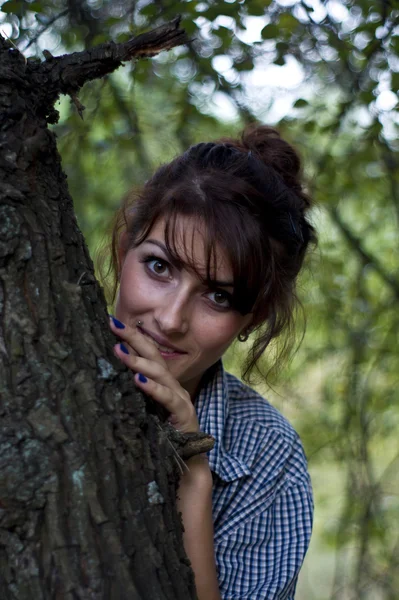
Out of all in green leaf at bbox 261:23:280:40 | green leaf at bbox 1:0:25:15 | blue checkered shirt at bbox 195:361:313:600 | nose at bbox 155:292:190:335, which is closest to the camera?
nose at bbox 155:292:190:335

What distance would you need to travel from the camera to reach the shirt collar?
1.81m

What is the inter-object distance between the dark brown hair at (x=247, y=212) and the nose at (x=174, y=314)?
3.6 inches

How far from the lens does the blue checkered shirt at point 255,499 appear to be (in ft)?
5.70

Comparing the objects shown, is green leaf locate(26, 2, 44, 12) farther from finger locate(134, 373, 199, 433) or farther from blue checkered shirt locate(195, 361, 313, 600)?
finger locate(134, 373, 199, 433)

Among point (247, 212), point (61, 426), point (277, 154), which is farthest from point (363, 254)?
point (61, 426)

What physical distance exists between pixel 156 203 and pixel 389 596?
135 inches

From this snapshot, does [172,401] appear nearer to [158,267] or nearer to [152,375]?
[152,375]

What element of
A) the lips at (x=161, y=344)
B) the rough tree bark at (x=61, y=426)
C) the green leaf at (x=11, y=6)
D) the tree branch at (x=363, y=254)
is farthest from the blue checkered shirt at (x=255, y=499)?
the tree branch at (x=363, y=254)

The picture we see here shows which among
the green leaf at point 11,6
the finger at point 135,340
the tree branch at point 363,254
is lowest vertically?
the finger at point 135,340

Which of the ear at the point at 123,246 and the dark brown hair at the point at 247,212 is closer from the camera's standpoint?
the dark brown hair at the point at 247,212

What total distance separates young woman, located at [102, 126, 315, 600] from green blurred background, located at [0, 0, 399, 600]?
0.46 metres

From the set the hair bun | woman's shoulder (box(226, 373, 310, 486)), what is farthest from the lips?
the hair bun

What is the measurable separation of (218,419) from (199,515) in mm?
550

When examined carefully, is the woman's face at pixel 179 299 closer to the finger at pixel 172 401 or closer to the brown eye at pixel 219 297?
the brown eye at pixel 219 297
